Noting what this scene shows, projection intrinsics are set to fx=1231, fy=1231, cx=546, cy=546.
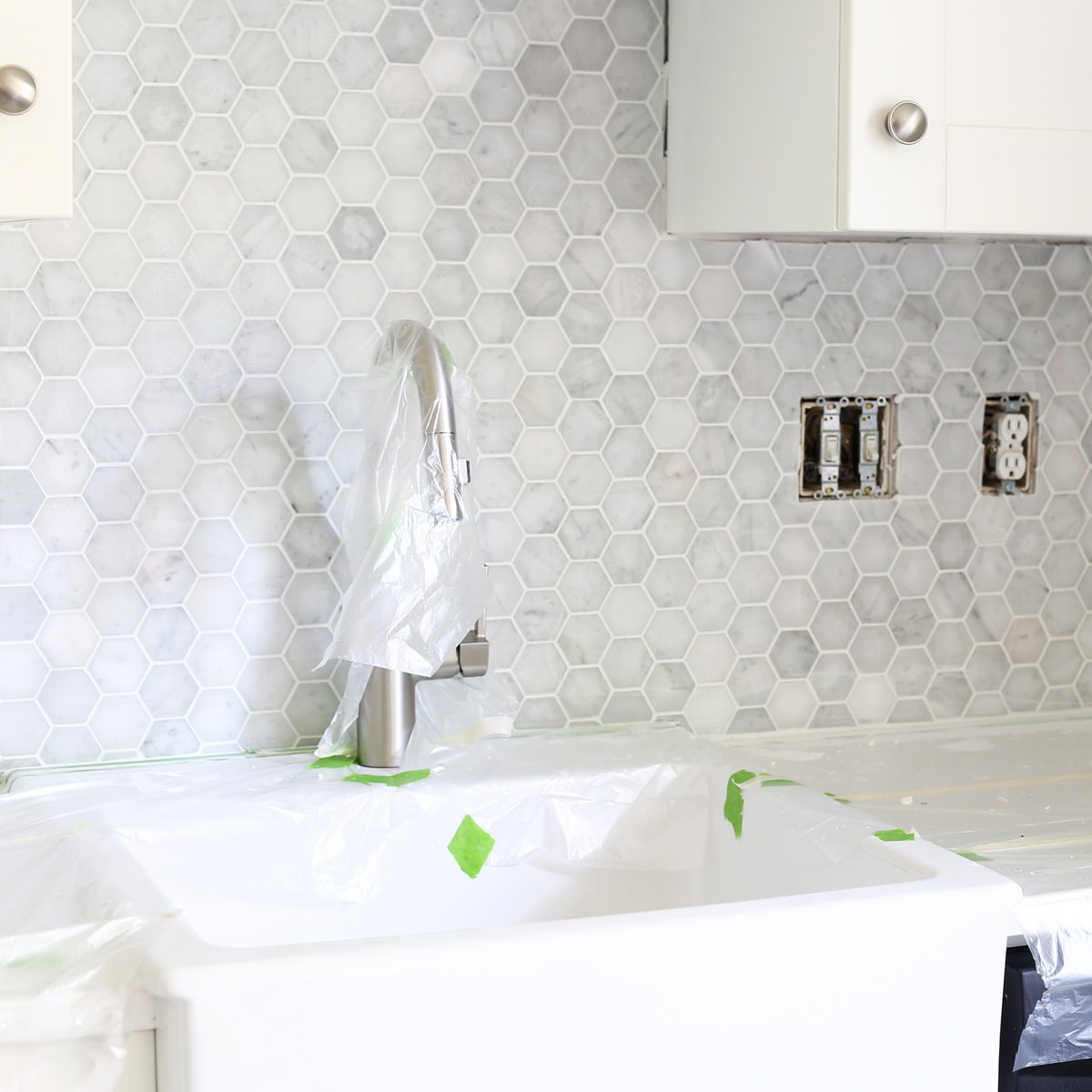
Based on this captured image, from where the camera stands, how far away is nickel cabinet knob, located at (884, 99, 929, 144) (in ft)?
3.83

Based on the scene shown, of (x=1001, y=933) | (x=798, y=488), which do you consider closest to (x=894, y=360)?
(x=798, y=488)

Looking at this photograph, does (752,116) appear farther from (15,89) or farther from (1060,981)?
(1060,981)

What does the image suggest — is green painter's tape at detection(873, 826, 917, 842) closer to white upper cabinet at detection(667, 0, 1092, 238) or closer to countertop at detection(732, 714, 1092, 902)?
countertop at detection(732, 714, 1092, 902)

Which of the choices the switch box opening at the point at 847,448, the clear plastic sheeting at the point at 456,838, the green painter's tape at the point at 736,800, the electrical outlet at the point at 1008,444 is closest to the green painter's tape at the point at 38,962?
the clear plastic sheeting at the point at 456,838

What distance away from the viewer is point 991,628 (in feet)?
5.44

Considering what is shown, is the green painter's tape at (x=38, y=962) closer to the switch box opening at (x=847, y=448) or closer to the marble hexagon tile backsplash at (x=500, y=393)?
the marble hexagon tile backsplash at (x=500, y=393)

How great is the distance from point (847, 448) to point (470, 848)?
73cm

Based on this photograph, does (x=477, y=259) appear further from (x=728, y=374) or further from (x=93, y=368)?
(x=93, y=368)

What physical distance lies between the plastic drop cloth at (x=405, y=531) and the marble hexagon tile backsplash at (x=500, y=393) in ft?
0.45

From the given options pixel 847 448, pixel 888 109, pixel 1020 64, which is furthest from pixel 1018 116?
pixel 847 448

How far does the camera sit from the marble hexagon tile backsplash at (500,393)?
133 centimetres

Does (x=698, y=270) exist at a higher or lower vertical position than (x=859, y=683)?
higher

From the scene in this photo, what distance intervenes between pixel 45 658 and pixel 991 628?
46.8 inches

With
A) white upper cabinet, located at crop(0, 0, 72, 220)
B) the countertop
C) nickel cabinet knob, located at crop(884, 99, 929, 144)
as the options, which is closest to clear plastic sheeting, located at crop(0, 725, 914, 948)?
the countertop
